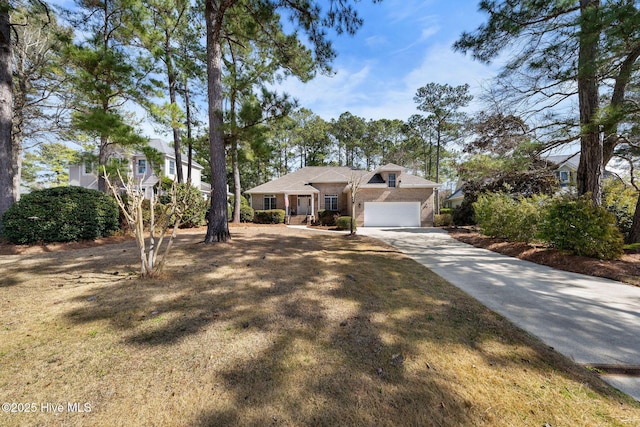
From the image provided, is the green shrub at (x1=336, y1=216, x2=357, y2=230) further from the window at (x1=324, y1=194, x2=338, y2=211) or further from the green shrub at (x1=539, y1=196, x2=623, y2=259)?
the green shrub at (x1=539, y1=196, x2=623, y2=259)

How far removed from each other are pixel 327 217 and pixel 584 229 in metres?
14.2

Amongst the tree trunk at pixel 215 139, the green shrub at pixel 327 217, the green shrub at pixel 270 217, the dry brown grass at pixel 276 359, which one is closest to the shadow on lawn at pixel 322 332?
the dry brown grass at pixel 276 359

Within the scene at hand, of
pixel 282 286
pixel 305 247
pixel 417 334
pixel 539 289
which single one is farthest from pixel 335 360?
pixel 305 247

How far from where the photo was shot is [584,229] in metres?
6.31

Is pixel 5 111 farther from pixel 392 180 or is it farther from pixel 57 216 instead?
pixel 392 180

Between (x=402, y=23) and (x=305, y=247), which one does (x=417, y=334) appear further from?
(x=402, y=23)

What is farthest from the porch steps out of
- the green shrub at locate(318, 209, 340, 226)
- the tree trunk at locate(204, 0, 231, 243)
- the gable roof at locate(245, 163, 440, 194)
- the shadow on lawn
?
the shadow on lawn

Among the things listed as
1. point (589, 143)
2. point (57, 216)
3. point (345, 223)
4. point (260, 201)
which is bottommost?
A: point (345, 223)

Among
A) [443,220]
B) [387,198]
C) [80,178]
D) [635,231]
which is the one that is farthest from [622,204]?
[80,178]

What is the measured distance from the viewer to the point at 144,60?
10844mm

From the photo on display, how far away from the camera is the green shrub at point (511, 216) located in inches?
336

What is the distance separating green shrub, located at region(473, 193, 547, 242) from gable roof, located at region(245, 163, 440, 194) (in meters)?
7.53

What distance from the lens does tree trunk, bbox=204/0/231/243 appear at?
24.0ft

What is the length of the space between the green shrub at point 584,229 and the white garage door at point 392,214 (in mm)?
11210
